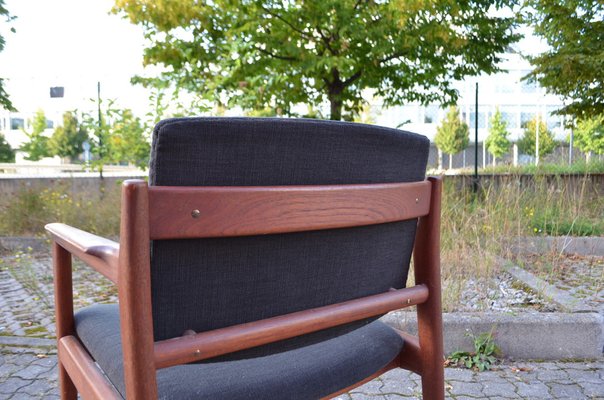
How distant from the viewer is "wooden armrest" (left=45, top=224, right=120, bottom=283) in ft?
3.26

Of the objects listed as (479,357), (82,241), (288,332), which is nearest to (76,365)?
(82,241)

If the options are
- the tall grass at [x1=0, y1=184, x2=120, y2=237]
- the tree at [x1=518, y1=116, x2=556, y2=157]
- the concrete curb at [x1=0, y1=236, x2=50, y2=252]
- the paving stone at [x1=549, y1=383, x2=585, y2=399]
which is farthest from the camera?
the tree at [x1=518, y1=116, x2=556, y2=157]

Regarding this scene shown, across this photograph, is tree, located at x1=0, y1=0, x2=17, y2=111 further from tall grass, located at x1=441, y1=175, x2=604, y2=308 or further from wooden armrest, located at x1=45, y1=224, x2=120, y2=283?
wooden armrest, located at x1=45, y1=224, x2=120, y2=283

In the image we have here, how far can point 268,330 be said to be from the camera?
103 cm

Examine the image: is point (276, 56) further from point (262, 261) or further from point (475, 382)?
point (262, 261)

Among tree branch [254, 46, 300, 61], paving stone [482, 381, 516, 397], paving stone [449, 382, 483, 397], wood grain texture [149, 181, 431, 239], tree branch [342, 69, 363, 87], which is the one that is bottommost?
paving stone [449, 382, 483, 397]

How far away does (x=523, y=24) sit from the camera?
8641 mm

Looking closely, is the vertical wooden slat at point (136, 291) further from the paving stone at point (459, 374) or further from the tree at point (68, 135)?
the tree at point (68, 135)

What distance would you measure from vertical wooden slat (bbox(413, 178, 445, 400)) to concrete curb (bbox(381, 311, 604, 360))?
145cm

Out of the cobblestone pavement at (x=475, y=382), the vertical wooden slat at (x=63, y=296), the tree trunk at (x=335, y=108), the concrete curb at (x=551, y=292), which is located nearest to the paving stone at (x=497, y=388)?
the cobblestone pavement at (x=475, y=382)

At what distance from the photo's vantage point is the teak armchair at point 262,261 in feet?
2.93

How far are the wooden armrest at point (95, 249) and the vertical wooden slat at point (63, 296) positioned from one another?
0.12m

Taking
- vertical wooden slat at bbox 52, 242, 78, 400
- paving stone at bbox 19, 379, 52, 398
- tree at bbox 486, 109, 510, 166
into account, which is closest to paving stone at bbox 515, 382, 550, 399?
vertical wooden slat at bbox 52, 242, 78, 400

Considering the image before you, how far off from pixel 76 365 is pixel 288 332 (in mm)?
593
